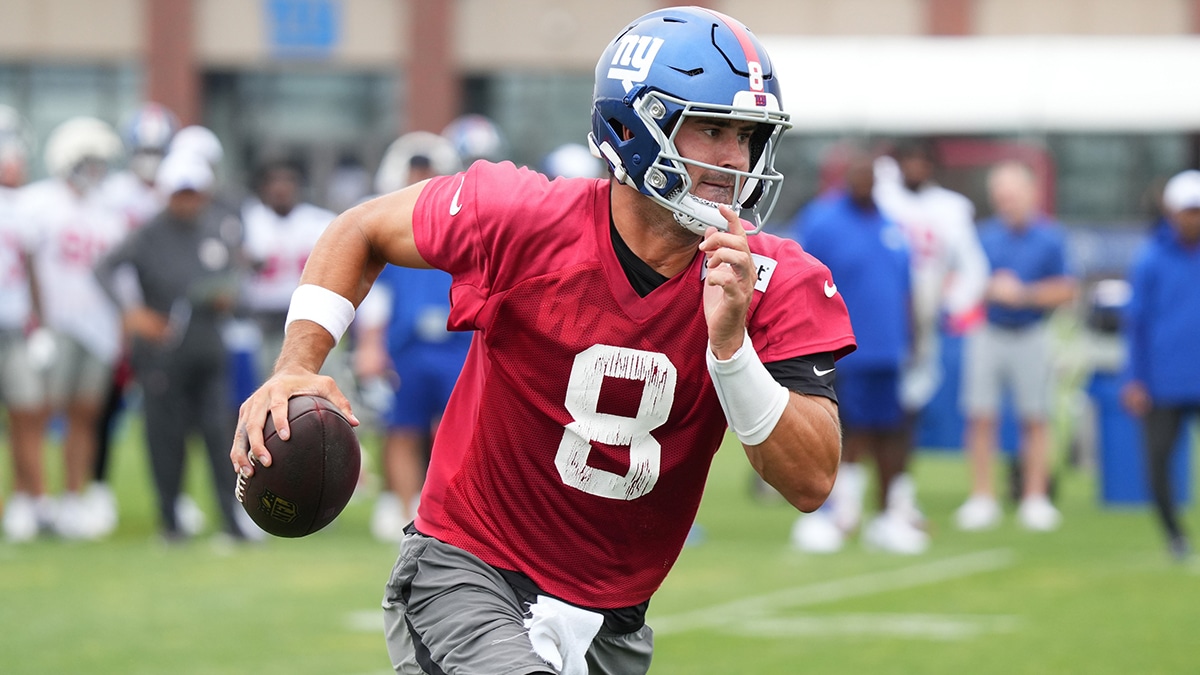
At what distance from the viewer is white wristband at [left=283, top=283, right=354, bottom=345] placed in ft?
12.8

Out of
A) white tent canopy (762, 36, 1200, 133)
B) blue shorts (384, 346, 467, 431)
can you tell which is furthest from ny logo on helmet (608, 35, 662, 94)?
white tent canopy (762, 36, 1200, 133)

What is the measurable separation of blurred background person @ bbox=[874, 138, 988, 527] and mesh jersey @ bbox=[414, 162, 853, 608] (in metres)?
7.39

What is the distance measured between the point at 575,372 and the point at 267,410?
68 cm

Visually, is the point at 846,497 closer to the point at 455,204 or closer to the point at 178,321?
the point at 178,321

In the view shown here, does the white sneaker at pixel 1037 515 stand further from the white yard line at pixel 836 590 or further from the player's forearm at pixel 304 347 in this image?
the player's forearm at pixel 304 347

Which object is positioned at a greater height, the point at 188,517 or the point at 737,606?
the point at 737,606

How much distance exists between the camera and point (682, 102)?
3.74 metres

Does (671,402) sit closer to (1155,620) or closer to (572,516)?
(572,516)

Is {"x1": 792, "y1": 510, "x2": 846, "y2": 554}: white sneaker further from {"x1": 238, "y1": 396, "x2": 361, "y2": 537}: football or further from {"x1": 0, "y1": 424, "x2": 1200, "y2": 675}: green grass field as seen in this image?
{"x1": 238, "y1": 396, "x2": 361, "y2": 537}: football

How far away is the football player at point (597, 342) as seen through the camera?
3.77 metres

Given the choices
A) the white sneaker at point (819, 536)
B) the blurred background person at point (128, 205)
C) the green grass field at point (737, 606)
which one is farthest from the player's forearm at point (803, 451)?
the blurred background person at point (128, 205)

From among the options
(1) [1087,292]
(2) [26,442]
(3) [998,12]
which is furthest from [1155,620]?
(3) [998,12]

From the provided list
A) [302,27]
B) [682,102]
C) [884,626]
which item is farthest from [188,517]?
[302,27]

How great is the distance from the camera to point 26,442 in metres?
11.1
